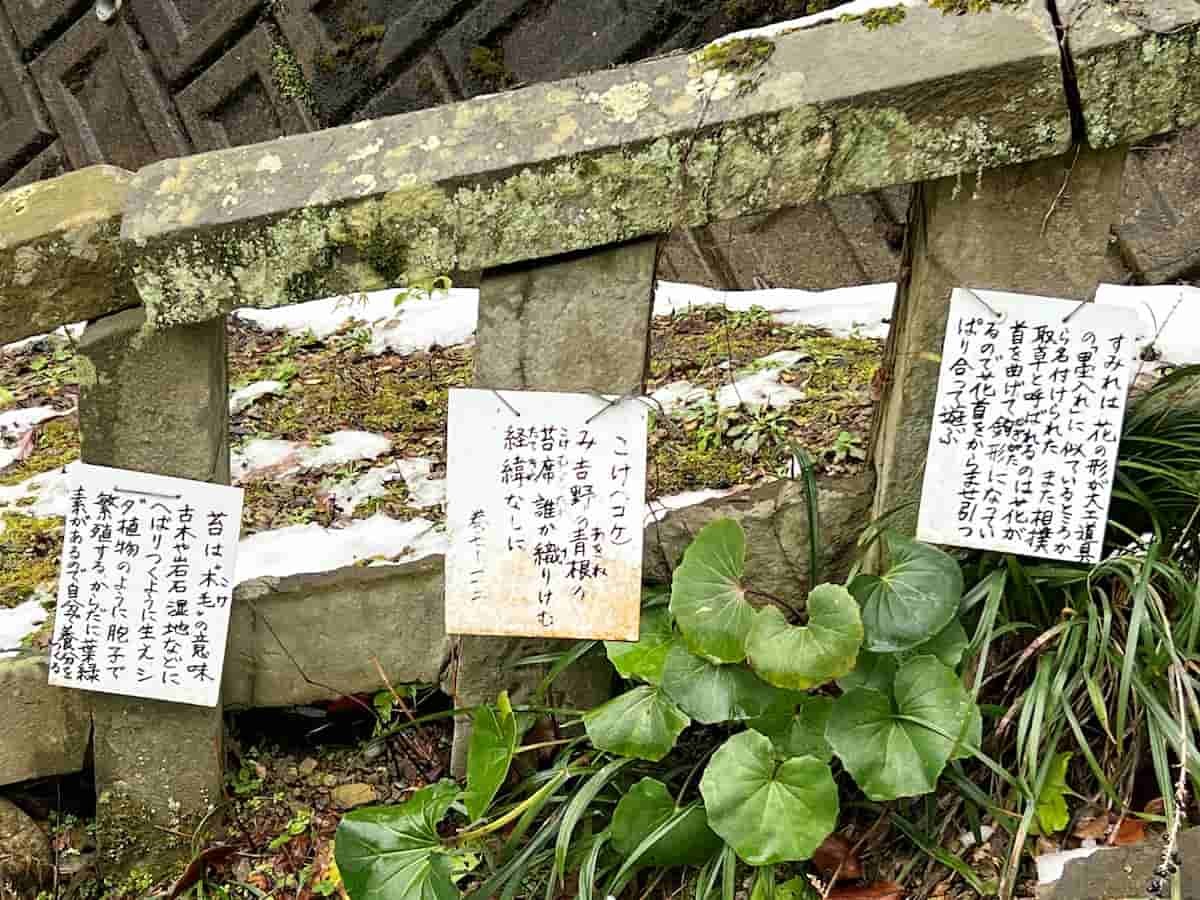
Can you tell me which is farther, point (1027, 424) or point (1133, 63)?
point (1027, 424)

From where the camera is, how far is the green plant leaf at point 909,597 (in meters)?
2.04

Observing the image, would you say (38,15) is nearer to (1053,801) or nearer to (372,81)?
(372,81)

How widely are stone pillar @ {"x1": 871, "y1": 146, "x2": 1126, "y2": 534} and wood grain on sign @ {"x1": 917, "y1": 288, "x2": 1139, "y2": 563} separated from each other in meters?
0.06

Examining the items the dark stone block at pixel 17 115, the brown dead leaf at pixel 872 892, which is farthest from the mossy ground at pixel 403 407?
the dark stone block at pixel 17 115

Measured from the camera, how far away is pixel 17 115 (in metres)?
5.04

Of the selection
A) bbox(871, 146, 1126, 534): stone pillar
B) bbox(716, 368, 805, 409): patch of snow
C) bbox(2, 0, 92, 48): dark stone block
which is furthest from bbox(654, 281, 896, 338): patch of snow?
bbox(2, 0, 92, 48): dark stone block

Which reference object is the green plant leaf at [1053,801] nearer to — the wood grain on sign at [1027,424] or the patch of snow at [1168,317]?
the wood grain on sign at [1027,424]

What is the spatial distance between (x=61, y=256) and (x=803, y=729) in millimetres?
A: 1458

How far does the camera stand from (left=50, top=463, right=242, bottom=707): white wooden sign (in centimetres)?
221

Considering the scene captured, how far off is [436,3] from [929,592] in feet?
9.19

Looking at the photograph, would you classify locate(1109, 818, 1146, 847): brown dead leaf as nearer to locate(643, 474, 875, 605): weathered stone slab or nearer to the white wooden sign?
locate(643, 474, 875, 605): weathered stone slab

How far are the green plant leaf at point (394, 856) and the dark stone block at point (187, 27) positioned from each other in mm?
3233

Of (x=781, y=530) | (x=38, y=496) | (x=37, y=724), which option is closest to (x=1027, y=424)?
(x=781, y=530)

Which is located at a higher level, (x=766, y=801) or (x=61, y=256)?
(x=61, y=256)
